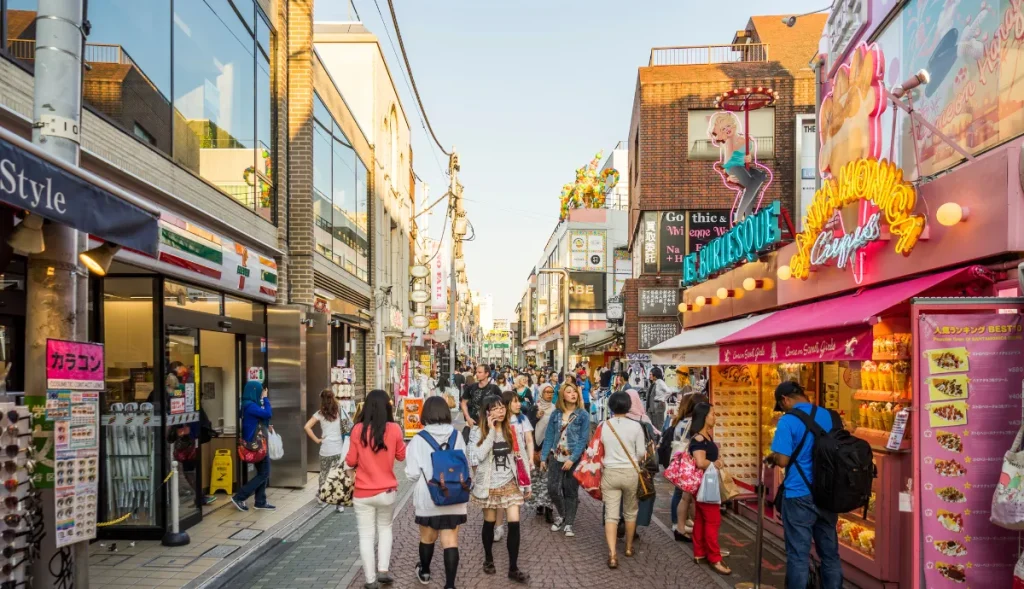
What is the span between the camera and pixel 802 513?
19.1 ft

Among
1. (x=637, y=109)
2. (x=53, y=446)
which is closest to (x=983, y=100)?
(x=53, y=446)

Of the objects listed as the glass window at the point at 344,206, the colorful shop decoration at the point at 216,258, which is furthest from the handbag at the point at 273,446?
the glass window at the point at 344,206

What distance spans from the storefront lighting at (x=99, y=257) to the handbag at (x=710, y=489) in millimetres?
5631

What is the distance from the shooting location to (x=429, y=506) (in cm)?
630

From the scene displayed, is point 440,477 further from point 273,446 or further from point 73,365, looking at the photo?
point 273,446

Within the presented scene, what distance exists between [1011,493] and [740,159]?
10099 millimetres

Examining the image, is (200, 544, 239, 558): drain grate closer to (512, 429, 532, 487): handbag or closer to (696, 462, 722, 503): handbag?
(512, 429, 532, 487): handbag

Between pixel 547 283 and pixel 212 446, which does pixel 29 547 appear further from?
pixel 547 283

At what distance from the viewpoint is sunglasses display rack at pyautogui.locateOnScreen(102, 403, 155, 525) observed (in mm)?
8164

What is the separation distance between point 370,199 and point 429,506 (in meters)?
16.3

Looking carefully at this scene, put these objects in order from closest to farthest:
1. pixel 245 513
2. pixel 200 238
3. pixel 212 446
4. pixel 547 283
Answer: pixel 200 238
pixel 245 513
pixel 212 446
pixel 547 283

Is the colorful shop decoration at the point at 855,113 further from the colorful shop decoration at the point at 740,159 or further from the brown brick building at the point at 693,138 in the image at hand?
the brown brick building at the point at 693,138

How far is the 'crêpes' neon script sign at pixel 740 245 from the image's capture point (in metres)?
10.3

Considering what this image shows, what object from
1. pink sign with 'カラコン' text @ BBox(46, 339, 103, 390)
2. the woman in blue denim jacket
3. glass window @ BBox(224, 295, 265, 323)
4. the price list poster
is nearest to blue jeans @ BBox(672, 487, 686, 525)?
the woman in blue denim jacket
